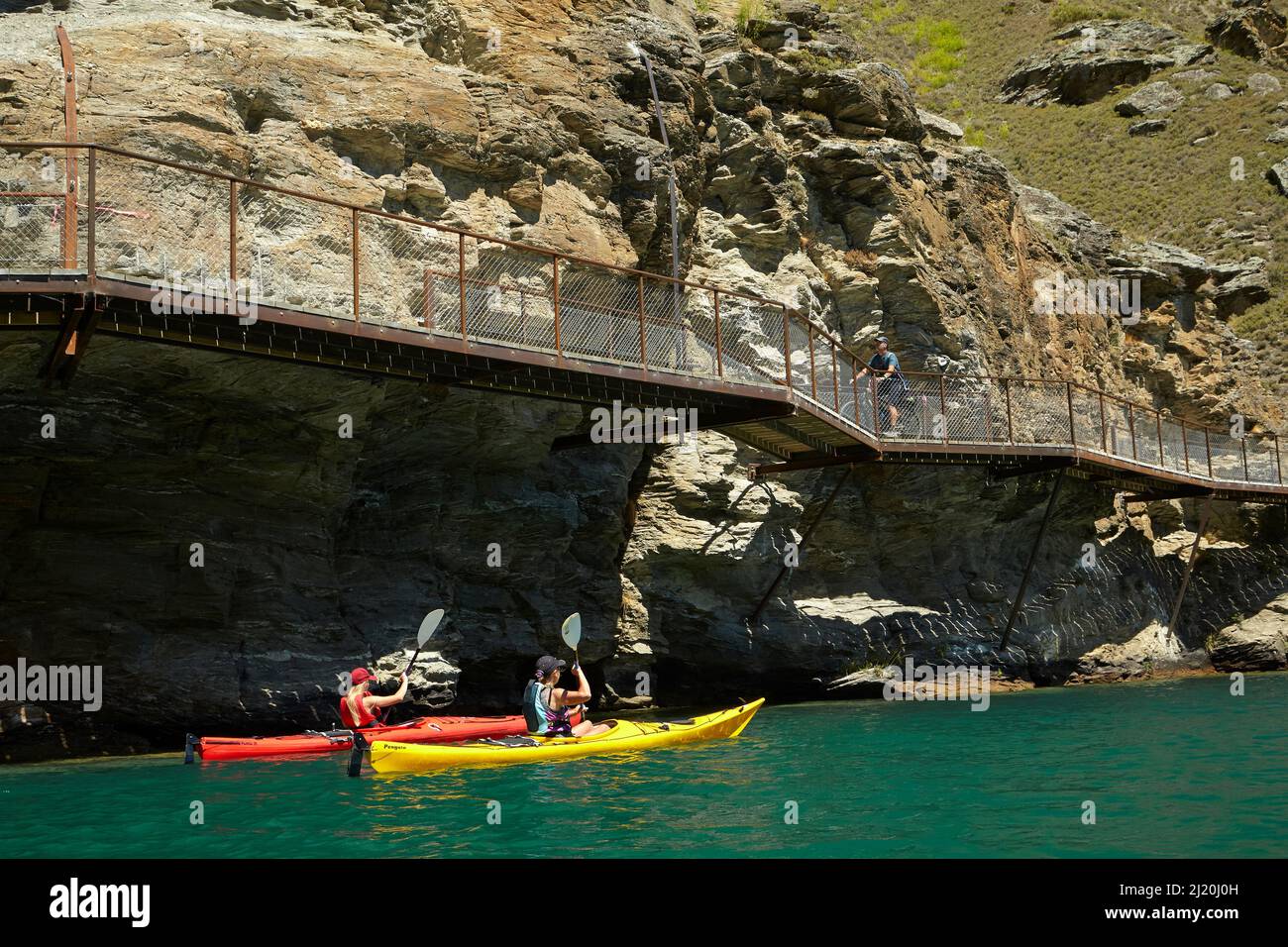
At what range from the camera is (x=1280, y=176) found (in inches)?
2083

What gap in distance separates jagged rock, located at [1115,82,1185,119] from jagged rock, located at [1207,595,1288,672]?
126 ft

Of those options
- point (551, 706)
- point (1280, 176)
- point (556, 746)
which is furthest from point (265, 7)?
point (1280, 176)

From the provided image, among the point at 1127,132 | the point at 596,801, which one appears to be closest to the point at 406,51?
the point at 596,801

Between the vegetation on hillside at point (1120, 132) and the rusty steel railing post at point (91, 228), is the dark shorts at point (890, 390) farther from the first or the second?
the vegetation on hillside at point (1120, 132)

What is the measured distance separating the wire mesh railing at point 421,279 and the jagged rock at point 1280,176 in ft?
117

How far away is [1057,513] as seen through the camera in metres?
27.8


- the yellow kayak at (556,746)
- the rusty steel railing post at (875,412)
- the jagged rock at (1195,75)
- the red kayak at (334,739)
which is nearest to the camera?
the yellow kayak at (556,746)

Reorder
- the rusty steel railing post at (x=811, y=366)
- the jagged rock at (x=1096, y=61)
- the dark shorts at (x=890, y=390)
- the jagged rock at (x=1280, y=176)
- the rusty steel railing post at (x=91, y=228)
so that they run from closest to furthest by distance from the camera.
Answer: the rusty steel railing post at (x=91, y=228), the rusty steel railing post at (x=811, y=366), the dark shorts at (x=890, y=390), the jagged rock at (x=1280, y=176), the jagged rock at (x=1096, y=61)

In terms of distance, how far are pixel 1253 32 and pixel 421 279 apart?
6347 cm

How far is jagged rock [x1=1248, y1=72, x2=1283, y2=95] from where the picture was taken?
6025cm

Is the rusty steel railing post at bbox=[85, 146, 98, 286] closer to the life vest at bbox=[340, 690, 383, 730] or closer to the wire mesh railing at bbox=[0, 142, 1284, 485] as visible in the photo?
the wire mesh railing at bbox=[0, 142, 1284, 485]

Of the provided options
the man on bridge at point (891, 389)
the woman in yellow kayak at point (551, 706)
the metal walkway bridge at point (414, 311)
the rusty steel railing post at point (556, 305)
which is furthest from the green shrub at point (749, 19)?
the woman in yellow kayak at point (551, 706)

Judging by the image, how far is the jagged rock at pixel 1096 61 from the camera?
65.3 meters

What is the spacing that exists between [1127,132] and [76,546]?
57.0 m
